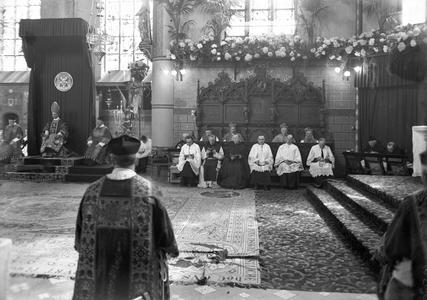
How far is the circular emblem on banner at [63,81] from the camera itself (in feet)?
48.2

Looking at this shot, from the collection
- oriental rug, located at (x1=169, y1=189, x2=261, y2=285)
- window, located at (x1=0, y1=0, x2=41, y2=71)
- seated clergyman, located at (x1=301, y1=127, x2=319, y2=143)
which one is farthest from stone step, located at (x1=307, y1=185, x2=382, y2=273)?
window, located at (x1=0, y1=0, x2=41, y2=71)

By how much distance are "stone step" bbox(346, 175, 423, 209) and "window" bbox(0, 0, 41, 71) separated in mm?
17466

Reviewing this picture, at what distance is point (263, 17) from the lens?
15.4 m

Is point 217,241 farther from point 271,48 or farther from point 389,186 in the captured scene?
point 271,48

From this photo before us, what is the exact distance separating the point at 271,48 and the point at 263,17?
2274 mm

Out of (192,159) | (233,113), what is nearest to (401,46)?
(233,113)

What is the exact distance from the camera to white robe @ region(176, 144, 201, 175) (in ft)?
38.5

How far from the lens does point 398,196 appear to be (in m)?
6.48

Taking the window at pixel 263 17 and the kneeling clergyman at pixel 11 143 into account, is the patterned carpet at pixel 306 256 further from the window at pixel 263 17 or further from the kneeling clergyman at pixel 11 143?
the kneeling clergyman at pixel 11 143

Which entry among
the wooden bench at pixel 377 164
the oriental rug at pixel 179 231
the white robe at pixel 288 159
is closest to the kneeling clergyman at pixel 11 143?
the oriental rug at pixel 179 231

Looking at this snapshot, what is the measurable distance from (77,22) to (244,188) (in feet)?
26.4

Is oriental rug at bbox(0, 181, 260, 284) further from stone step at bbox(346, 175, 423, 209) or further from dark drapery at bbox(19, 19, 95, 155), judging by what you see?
dark drapery at bbox(19, 19, 95, 155)

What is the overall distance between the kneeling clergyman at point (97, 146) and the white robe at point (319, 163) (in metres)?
6.56

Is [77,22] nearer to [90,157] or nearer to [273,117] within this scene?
[90,157]
